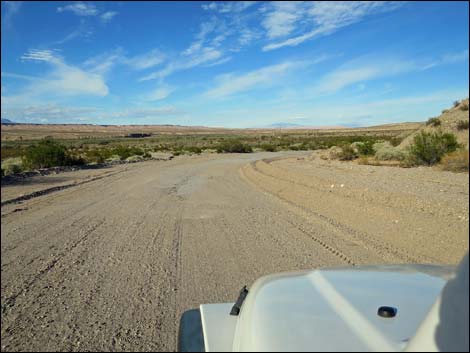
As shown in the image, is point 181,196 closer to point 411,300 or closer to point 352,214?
point 352,214

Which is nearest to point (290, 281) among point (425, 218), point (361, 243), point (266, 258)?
point (266, 258)

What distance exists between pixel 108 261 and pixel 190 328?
4.18 metres

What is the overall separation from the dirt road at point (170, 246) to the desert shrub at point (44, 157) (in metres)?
10.7

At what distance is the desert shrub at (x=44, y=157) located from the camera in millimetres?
22453

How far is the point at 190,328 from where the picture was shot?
2.23 metres

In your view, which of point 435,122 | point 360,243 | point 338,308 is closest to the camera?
point 338,308

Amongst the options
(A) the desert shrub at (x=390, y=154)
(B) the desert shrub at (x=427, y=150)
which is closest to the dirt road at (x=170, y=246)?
(B) the desert shrub at (x=427, y=150)

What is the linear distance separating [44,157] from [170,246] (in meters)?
19.3

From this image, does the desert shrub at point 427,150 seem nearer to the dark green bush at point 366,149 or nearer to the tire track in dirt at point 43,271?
the dark green bush at point 366,149

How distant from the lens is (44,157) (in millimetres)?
23547

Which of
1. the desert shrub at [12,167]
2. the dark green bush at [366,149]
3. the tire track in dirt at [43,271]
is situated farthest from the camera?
the dark green bush at [366,149]

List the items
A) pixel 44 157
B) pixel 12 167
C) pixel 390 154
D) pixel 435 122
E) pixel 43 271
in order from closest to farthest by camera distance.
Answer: pixel 43 271
pixel 12 167
pixel 44 157
pixel 390 154
pixel 435 122

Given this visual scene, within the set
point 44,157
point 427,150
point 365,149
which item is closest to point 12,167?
point 44,157

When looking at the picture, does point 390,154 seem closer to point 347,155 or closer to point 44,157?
point 347,155
